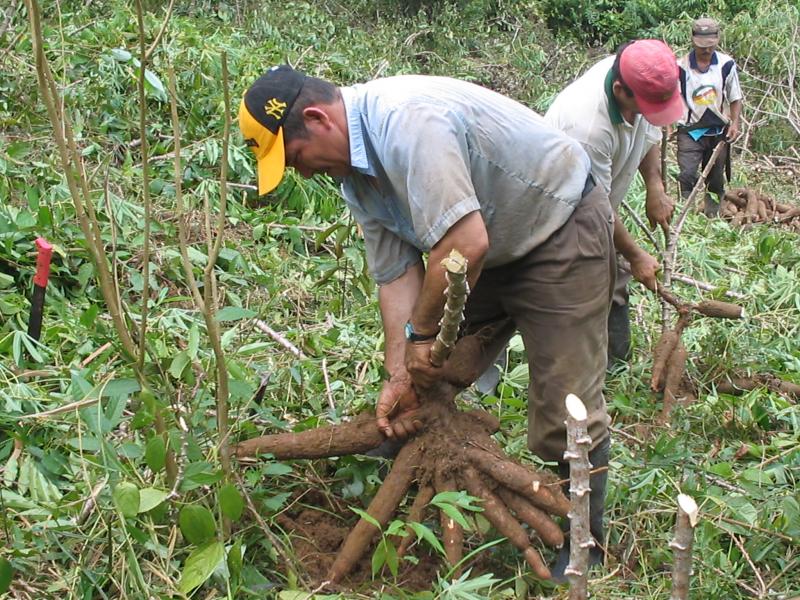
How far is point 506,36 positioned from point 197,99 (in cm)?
509

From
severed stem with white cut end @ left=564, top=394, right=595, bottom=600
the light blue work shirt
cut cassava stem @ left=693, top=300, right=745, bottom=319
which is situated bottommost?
cut cassava stem @ left=693, top=300, right=745, bottom=319

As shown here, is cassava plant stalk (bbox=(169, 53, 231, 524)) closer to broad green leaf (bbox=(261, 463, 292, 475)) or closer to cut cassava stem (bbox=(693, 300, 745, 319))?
broad green leaf (bbox=(261, 463, 292, 475))

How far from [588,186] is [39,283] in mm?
1667

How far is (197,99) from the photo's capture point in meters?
5.82

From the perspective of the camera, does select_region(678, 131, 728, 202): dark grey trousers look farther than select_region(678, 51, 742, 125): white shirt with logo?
Yes

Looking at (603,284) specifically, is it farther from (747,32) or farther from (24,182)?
(747,32)

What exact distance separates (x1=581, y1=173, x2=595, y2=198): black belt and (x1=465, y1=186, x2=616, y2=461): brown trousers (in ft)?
0.04

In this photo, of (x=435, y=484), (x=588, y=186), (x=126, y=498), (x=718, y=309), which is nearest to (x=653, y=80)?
(x=588, y=186)

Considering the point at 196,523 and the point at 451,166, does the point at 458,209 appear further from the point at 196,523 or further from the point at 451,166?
the point at 196,523

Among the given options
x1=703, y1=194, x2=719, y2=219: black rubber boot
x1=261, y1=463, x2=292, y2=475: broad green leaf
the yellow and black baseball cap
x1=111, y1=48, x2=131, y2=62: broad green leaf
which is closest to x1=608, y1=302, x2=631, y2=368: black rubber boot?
x1=261, y1=463, x2=292, y2=475: broad green leaf

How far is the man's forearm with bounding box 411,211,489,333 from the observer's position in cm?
231

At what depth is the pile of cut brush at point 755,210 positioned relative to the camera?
6777 millimetres

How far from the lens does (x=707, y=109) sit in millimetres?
6832

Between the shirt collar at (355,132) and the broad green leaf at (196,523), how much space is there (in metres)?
0.96
